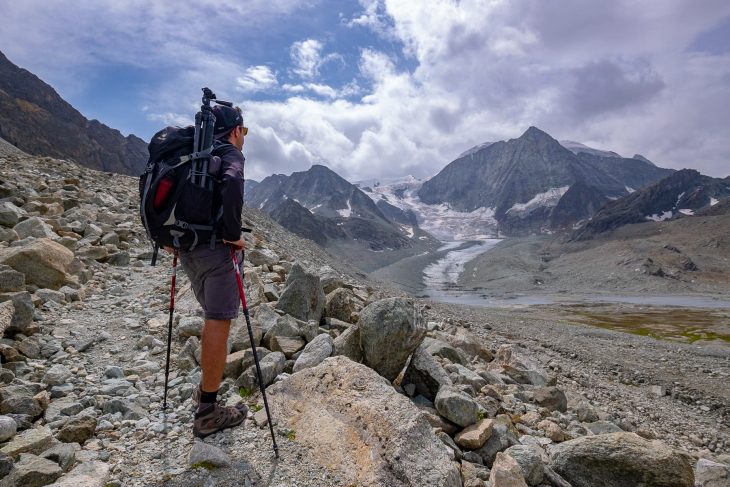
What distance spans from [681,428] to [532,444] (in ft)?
55.3

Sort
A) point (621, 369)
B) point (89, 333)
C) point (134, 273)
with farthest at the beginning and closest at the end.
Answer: point (621, 369)
point (134, 273)
point (89, 333)

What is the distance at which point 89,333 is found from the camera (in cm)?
827

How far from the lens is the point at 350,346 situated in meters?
7.84

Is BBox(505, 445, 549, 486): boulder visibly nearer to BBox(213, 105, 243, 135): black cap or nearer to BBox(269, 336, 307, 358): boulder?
BBox(269, 336, 307, 358): boulder

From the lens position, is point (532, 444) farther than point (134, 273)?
No

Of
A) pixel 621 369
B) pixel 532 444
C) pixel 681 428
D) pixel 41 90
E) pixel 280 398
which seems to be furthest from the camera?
pixel 41 90

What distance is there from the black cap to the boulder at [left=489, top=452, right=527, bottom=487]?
5471 millimetres

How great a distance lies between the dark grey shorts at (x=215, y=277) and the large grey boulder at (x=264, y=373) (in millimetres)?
1782

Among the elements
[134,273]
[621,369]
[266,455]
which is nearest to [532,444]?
[266,455]

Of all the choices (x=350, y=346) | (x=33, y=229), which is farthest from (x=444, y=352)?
(x=33, y=229)

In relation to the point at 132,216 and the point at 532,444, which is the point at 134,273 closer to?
the point at 132,216

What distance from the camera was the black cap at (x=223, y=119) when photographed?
536cm

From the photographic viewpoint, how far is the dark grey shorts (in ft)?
16.5

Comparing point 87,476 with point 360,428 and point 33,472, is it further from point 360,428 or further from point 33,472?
point 360,428
